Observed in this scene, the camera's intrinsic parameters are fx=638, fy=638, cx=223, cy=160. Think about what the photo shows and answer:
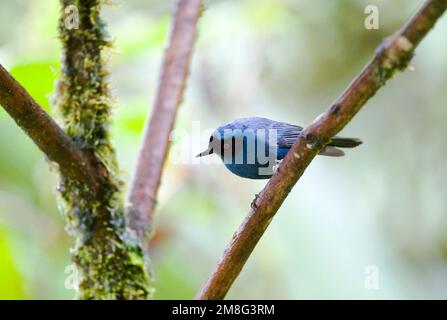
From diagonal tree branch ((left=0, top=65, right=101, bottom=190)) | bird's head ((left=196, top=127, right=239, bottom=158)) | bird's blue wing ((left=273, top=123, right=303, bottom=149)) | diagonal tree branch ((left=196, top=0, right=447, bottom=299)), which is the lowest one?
diagonal tree branch ((left=196, top=0, right=447, bottom=299))

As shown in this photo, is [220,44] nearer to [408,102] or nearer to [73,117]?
[408,102]

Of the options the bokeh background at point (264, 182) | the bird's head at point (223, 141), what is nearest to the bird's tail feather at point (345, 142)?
the bird's head at point (223, 141)

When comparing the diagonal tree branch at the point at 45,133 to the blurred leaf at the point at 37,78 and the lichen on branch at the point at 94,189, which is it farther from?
the blurred leaf at the point at 37,78

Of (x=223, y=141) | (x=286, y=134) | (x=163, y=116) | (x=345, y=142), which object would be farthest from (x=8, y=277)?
(x=345, y=142)

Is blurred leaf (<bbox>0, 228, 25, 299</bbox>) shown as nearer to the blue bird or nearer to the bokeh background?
the bokeh background

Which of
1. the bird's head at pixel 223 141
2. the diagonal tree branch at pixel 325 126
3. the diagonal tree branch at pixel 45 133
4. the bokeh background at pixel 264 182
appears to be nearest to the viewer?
the diagonal tree branch at pixel 325 126

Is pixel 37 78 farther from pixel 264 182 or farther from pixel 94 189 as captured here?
pixel 264 182

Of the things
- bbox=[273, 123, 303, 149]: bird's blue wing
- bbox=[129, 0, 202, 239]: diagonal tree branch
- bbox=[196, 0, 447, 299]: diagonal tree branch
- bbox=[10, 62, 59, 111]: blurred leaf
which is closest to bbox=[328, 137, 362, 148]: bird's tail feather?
bbox=[273, 123, 303, 149]: bird's blue wing
